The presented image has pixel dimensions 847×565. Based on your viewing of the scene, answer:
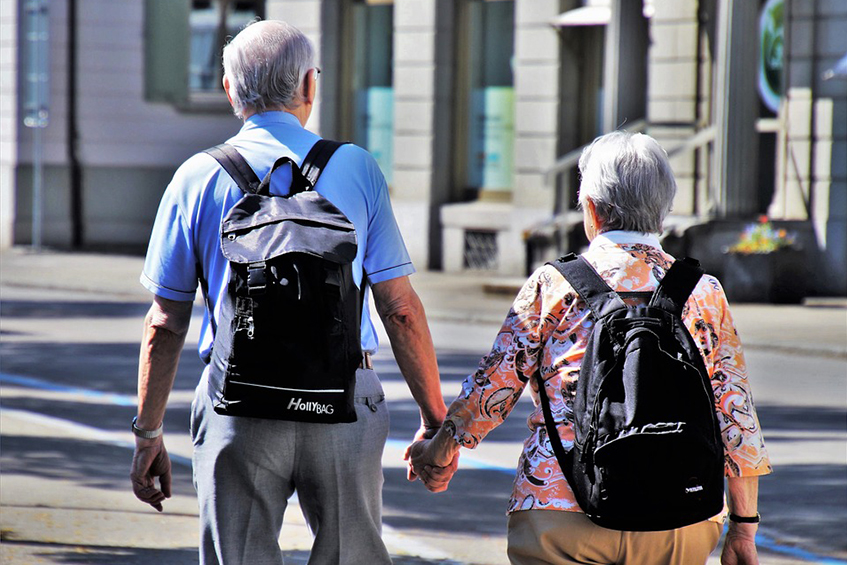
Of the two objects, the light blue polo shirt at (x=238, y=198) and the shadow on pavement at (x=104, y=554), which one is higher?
the light blue polo shirt at (x=238, y=198)

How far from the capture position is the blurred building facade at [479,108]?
17312mm

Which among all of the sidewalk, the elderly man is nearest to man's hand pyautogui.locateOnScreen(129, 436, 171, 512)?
the elderly man

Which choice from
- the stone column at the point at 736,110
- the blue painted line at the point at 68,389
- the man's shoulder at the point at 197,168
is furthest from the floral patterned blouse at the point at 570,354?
the stone column at the point at 736,110

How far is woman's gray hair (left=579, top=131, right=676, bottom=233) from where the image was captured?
3.28 metres

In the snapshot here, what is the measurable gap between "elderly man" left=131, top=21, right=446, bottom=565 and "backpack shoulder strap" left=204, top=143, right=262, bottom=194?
23 mm

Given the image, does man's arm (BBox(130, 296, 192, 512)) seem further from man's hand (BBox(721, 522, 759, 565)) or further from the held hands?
man's hand (BBox(721, 522, 759, 565))

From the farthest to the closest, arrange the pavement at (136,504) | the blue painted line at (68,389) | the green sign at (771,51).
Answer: the green sign at (771,51), the blue painted line at (68,389), the pavement at (136,504)

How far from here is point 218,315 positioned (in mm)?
3340

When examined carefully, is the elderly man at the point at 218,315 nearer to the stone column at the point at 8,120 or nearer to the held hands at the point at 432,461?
the held hands at the point at 432,461

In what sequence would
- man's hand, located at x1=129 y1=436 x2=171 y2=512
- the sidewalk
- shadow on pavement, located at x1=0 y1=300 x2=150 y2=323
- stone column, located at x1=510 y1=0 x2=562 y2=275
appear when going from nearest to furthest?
man's hand, located at x1=129 y1=436 x2=171 y2=512 → the sidewalk → shadow on pavement, located at x1=0 y1=300 x2=150 y2=323 → stone column, located at x1=510 y1=0 x2=562 y2=275

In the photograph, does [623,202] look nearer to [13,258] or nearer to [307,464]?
[307,464]

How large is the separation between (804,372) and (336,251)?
8974 mm

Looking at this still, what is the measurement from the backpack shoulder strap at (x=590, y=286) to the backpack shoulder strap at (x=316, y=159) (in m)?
0.56

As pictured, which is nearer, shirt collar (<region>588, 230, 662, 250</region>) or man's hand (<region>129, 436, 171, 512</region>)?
shirt collar (<region>588, 230, 662, 250</region>)
